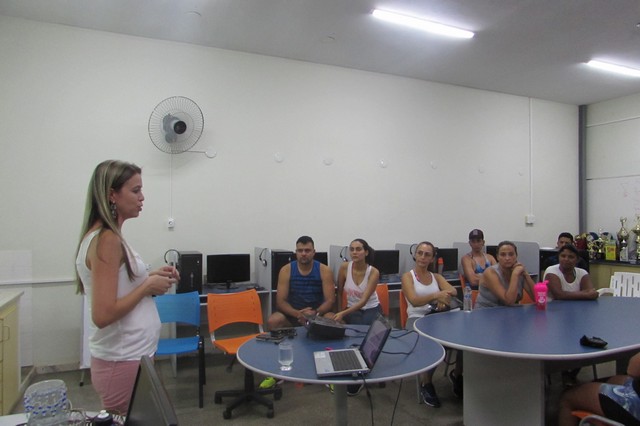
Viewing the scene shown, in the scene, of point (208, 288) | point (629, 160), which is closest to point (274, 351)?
point (208, 288)

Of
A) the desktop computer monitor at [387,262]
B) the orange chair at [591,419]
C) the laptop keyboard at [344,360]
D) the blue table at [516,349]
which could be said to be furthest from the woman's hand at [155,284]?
the desktop computer monitor at [387,262]

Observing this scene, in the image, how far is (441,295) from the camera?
327 centimetres

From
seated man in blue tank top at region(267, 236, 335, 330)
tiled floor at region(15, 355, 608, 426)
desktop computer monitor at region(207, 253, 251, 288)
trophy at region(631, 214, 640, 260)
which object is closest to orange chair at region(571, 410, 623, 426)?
tiled floor at region(15, 355, 608, 426)

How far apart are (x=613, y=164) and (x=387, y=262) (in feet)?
13.9

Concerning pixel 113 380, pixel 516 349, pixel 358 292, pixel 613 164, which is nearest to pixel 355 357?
pixel 516 349

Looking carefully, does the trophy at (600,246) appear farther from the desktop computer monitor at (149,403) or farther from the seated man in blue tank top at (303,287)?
the desktop computer monitor at (149,403)

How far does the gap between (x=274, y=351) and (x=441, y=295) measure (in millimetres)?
1686

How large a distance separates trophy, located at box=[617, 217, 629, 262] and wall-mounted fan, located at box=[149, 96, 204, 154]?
5901 mm

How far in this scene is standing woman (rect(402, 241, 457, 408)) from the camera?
323 cm

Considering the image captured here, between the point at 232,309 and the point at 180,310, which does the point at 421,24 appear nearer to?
the point at 232,309

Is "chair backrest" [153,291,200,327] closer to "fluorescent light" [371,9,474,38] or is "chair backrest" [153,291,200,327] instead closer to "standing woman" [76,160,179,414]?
"standing woman" [76,160,179,414]

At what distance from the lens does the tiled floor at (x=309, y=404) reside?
116 inches

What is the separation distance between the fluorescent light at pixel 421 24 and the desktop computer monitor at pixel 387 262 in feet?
7.93

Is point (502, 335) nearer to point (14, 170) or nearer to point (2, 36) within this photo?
point (14, 170)
